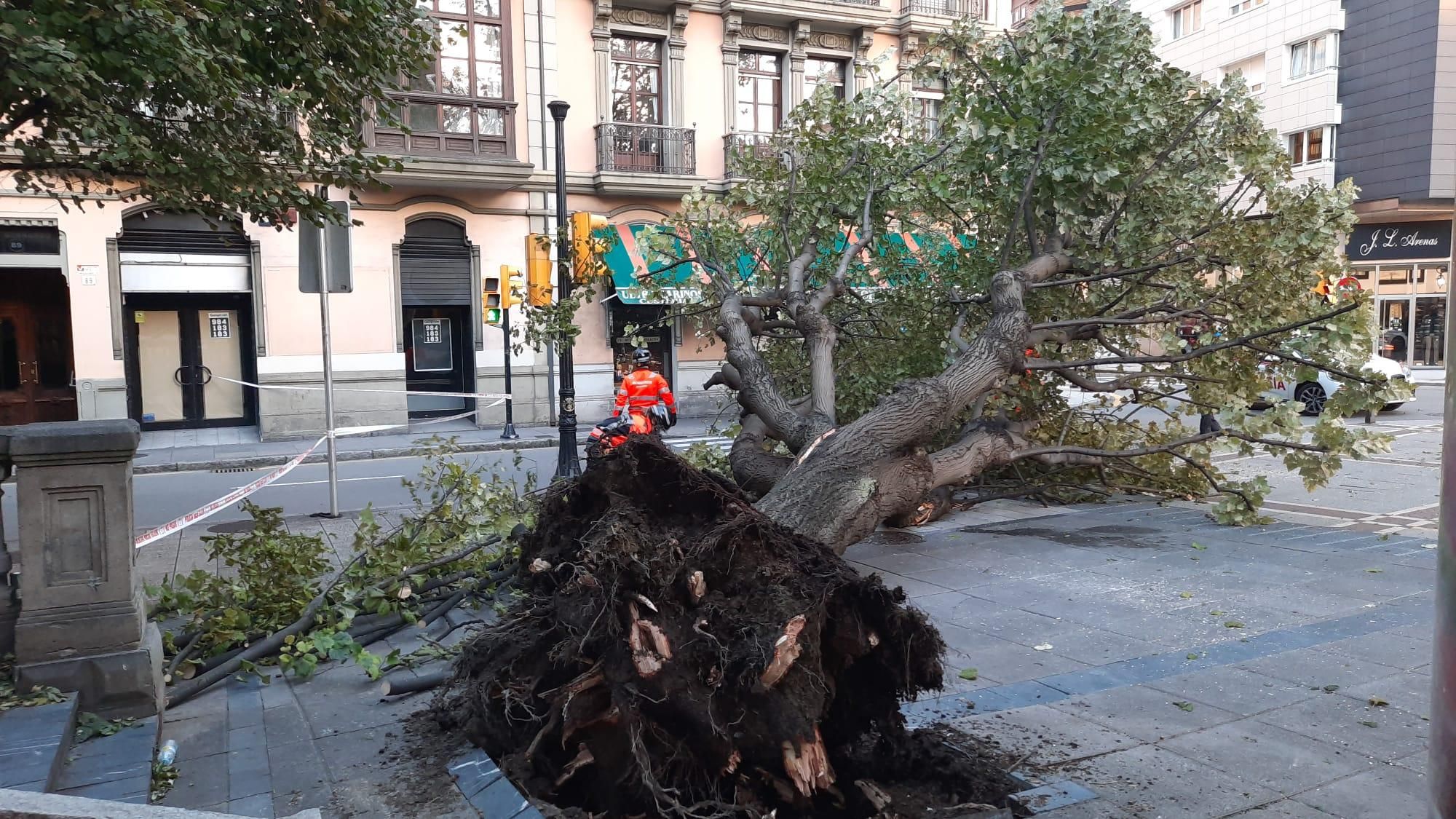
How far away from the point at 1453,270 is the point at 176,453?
1802 cm

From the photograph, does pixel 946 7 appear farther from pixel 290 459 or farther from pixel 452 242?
pixel 290 459

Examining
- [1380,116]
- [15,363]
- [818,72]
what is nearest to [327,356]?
[15,363]

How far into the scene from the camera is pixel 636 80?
21.7m

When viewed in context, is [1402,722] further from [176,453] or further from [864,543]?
[176,453]

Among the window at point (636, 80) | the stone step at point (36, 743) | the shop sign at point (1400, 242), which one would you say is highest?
the window at point (636, 80)

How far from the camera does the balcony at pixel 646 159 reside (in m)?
20.9

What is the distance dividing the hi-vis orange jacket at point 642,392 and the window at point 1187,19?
34.9 meters

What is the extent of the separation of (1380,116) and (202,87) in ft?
118

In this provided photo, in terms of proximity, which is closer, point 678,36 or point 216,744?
point 216,744

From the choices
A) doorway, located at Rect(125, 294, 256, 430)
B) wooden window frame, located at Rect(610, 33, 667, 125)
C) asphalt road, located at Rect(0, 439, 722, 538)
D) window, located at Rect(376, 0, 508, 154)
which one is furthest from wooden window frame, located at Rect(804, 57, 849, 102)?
doorway, located at Rect(125, 294, 256, 430)

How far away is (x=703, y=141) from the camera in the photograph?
22.1 metres

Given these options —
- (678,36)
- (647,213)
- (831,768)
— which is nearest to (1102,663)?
(831,768)

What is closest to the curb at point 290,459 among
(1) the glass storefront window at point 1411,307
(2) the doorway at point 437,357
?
(2) the doorway at point 437,357

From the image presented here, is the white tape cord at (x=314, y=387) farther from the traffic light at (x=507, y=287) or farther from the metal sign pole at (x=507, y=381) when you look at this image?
the traffic light at (x=507, y=287)
